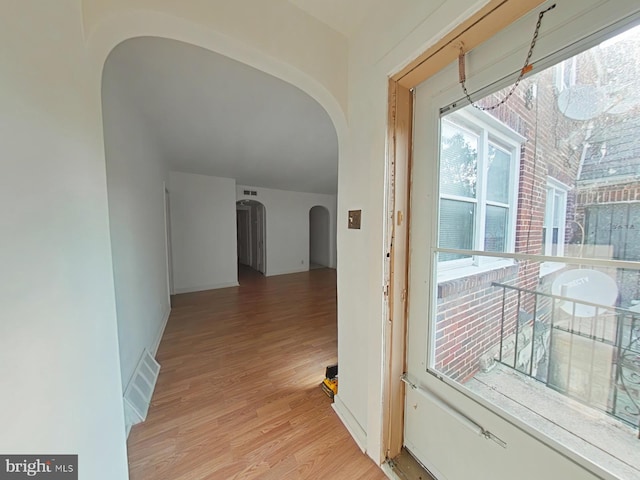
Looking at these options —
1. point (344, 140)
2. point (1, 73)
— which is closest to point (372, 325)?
point (344, 140)

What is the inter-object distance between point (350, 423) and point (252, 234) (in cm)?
619

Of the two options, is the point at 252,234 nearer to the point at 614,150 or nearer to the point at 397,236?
the point at 397,236

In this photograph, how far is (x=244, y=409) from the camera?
1.60 m

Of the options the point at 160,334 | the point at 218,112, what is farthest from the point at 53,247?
the point at 160,334

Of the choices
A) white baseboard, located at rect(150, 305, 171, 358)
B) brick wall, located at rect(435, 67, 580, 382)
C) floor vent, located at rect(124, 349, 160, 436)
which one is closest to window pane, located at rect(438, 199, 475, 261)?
brick wall, located at rect(435, 67, 580, 382)

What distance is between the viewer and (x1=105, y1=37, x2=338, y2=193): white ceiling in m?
1.69

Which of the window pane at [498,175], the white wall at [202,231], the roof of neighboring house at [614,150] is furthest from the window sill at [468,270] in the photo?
the white wall at [202,231]

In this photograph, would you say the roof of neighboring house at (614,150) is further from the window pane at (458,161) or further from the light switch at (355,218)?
the light switch at (355,218)

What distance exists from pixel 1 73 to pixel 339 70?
1359 mm

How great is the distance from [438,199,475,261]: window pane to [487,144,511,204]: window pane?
0.09 meters

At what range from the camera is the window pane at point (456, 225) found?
98 cm

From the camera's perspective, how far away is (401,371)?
1199mm

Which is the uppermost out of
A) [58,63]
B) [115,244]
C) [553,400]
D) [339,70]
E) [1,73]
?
[339,70]

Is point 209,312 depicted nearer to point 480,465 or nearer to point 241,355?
point 241,355
